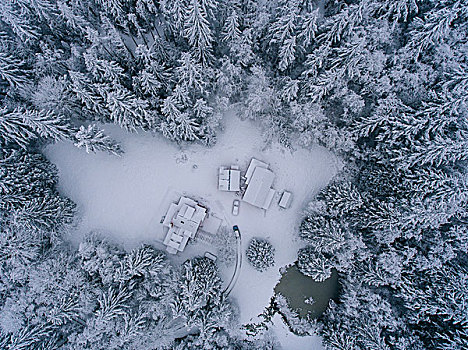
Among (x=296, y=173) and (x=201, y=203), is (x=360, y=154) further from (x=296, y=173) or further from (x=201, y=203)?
(x=201, y=203)

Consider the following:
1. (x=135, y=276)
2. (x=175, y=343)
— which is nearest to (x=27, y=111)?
(x=135, y=276)

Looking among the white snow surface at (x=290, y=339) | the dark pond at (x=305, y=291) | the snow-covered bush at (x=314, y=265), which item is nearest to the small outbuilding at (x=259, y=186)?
the snow-covered bush at (x=314, y=265)

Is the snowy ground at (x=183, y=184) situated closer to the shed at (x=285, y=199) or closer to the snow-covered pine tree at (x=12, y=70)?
the shed at (x=285, y=199)

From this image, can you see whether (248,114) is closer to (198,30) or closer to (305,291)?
(198,30)

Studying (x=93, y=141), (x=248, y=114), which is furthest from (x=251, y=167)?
(x=93, y=141)

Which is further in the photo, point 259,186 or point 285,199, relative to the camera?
point 285,199

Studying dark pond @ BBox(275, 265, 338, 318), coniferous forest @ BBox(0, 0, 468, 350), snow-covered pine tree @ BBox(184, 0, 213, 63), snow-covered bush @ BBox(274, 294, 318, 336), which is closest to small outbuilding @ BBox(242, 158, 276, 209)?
coniferous forest @ BBox(0, 0, 468, 350)
